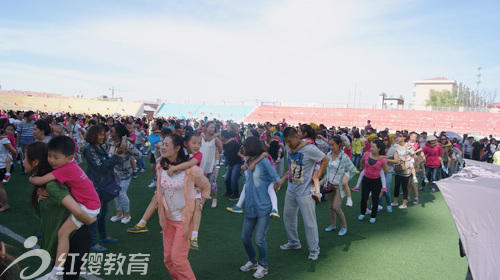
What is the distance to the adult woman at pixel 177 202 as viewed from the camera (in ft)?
10.1

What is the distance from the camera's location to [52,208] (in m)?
2.58

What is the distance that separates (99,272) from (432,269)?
4568mm

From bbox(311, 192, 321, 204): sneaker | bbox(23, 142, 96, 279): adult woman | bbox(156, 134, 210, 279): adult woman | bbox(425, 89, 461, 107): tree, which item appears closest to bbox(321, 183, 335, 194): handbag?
bbox(311, 192, 321, 204): sneaker

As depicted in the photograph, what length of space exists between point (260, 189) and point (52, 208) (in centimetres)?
223

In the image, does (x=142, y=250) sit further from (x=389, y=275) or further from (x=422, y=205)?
(x=422, y=205)

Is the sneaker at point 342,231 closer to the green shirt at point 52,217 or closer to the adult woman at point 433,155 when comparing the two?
the green shirt at point 52,217

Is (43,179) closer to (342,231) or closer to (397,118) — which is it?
(342,231)

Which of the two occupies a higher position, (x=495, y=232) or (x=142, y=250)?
(x=495, y=232)

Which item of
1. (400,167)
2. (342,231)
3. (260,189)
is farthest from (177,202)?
(400,167)

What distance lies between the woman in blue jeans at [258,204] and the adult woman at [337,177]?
1.93 m

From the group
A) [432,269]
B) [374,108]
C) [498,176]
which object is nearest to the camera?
[498,176]

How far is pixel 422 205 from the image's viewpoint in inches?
313

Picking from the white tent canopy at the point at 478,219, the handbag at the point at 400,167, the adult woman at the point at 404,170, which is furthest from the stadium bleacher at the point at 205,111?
the white tent canopy at the point at 478,219

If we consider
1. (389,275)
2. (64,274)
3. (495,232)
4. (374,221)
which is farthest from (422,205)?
(64,274)
